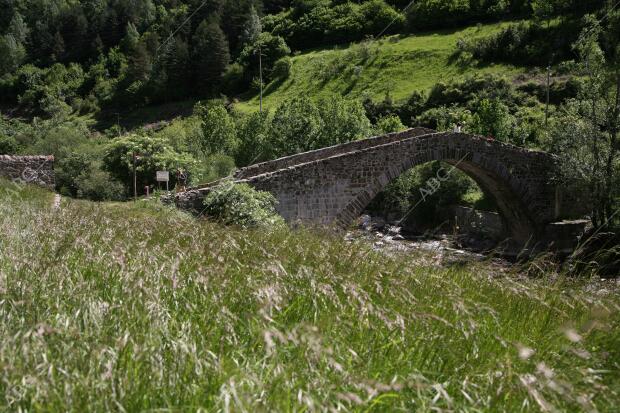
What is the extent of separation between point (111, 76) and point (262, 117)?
4823 centimetres

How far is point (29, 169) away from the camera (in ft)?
48.0

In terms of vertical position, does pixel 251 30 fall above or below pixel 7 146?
above

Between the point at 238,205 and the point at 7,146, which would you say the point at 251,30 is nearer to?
the point at 7,146

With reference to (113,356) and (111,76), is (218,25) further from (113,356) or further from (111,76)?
(113,356)

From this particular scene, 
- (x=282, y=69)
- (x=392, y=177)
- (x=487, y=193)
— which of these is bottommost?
(x=487, y=193)

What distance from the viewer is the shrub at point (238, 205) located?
12.3m

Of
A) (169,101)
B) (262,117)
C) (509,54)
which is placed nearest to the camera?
(262,117)

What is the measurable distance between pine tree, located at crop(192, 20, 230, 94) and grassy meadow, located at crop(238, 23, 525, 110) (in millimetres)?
7640

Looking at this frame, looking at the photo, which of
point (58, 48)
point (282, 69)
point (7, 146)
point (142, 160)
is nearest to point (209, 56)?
point (282, 69)

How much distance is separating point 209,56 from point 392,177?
164ft

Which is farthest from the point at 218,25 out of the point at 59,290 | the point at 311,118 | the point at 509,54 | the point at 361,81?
the point at 59,290

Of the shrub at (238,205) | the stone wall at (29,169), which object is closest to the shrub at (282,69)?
the stone wall at (29,169)

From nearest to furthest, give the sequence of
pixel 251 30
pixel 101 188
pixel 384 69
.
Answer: pixel 101 188 < pixel 384 69 < pixel 251 30

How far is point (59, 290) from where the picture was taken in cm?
285
